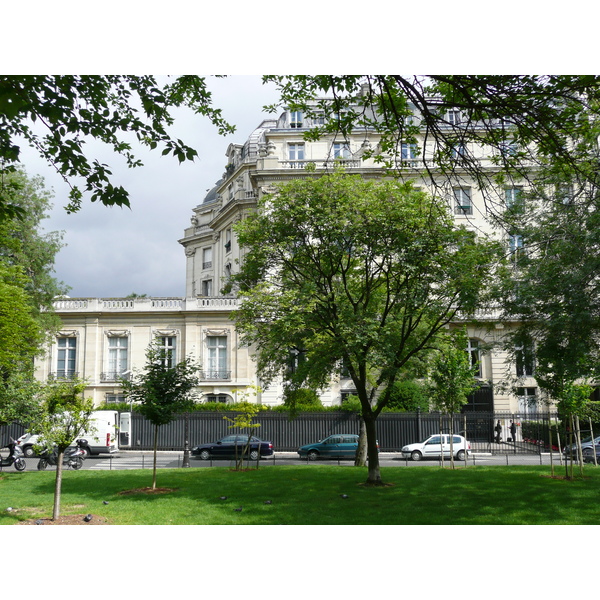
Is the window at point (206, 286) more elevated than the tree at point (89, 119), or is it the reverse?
the window at point (206, 286)

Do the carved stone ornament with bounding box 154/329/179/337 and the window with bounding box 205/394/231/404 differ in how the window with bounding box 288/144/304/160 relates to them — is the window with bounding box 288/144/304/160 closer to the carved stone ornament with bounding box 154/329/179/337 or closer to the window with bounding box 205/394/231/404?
the carved stone ornament with bounding box 154/329/179/337

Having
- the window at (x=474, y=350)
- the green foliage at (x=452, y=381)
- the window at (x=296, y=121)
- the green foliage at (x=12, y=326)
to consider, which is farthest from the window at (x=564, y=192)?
the window at (x=296, y=121)

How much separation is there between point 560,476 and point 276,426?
15754mm

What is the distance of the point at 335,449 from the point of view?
25.8 meters

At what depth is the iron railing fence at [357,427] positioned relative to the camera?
28.0 metres

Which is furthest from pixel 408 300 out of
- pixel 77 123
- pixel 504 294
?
pixel 77 123

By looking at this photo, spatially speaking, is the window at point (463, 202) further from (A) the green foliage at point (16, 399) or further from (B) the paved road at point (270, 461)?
(A) the green foliage at point (16, 399)

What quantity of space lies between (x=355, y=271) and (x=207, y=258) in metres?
32.3

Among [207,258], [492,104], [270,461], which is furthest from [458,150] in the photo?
[207,258]

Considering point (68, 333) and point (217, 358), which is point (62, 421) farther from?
point (68, 333)

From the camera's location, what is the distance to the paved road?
22219 millimetres

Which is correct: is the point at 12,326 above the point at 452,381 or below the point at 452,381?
above

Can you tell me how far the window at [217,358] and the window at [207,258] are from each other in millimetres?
18834
